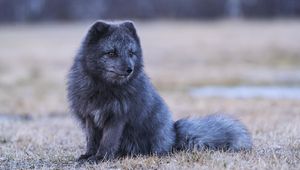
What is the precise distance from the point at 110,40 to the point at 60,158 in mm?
1677

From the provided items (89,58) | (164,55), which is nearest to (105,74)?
(89,58)

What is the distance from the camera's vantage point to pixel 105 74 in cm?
731

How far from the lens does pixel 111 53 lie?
730cm

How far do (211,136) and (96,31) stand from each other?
2.20 metres

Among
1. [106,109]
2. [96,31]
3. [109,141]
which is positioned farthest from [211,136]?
[96,31]

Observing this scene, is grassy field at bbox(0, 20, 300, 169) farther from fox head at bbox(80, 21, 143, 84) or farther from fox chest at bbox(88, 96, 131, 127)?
fox head at bbox(80, 21, 143, 84)

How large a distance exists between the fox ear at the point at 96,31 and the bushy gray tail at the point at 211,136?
181 centimetres

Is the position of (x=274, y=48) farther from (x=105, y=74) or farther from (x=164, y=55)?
(x=105, y=74)

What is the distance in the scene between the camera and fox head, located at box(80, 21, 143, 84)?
285 inches

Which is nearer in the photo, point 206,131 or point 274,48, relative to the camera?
point 206,131

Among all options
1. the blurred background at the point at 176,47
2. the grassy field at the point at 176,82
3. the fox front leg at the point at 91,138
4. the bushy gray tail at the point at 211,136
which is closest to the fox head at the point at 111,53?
the fox front leg at the point at 91,138

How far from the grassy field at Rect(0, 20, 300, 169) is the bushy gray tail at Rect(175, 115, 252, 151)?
387 millimetres

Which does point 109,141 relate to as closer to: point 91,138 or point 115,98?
point 91,138

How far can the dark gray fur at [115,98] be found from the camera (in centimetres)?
732
